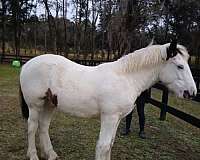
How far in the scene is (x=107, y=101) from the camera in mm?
3020

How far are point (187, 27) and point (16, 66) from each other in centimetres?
1610

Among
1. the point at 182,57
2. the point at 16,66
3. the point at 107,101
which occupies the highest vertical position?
the point at 182,57

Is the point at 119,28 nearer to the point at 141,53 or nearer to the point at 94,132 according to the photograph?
the point at 94,132

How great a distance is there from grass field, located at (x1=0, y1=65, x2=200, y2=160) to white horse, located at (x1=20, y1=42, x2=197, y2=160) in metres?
0.98

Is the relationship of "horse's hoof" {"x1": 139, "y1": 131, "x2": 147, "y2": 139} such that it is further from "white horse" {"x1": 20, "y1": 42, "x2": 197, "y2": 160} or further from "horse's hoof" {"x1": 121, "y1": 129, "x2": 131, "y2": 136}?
"white horse" {"x1": 20, "y1": 42, "x2": 197, "y2": 160}

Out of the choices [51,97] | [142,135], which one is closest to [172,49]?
[51,97]

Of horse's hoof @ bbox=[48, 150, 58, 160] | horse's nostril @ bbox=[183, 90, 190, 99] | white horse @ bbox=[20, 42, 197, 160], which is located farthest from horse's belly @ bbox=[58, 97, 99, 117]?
horse's nostril @ bbox=[183, 90, 190, 99]

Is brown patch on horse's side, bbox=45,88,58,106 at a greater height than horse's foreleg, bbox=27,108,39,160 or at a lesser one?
greater

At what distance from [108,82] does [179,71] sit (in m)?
0.76

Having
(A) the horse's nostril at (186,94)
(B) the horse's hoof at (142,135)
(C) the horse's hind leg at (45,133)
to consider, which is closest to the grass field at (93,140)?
(B) the horse's hoof at (142,135)

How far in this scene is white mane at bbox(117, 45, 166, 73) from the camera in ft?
10.2

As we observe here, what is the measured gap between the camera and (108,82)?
121 inches

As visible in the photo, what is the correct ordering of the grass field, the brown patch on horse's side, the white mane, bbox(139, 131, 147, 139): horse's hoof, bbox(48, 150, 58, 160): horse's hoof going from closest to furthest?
the white mane < the brown patch on horse's side < bbox(48, 150, 58, 160): horse's hoof < the grass field < bbox(139, 131, 147, 139): horse's hoof

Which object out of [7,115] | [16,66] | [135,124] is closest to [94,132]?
[135,124]
